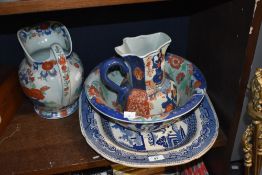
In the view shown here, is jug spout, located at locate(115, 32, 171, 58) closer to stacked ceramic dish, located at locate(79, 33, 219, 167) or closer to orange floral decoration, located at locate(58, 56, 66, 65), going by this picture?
stacked ceramic dish, located at locate(79, 33, 219, 167)

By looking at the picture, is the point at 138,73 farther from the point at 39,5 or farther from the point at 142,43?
the point at 39,5

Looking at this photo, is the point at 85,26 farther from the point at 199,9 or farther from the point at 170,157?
the point at 170,157

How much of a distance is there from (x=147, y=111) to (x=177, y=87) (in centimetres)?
12

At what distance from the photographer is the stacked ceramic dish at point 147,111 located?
2.02 feet

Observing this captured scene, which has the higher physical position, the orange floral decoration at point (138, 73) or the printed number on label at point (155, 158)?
the orange floral decoration at point (138, 73)

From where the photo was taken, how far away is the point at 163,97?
26.3 inches

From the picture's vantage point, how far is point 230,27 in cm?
61

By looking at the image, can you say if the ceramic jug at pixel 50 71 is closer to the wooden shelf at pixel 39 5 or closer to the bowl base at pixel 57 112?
the bowl base at pixel 57 112

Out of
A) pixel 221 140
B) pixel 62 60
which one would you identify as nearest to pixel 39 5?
pixel 62 60

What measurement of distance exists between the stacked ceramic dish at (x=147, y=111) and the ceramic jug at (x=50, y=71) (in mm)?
37

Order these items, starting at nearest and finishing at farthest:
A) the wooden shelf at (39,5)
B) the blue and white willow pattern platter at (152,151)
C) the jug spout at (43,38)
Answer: the wooden shelf at (39,5) → the blue and white willow pattern platter at (152,151) → the jug spout at (43,38)

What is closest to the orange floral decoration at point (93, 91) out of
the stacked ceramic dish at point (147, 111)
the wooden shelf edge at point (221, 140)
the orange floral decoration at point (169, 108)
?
the stacked ceramic dish at point (147, 111)

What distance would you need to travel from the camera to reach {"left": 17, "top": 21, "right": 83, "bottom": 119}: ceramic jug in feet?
2.17

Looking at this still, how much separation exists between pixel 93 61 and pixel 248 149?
1.46 ft
